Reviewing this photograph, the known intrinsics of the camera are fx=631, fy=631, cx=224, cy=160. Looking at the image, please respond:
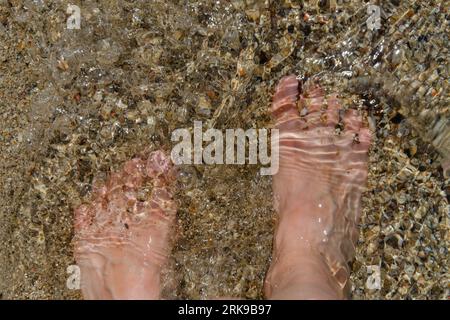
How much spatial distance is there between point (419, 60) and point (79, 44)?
52.5 inches

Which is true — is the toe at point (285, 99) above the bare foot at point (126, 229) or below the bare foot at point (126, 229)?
above

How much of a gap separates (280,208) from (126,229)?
2.06ft

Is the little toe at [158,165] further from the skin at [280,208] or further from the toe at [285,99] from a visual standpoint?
the toe at [285,99]

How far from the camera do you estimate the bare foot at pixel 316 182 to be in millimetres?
2473

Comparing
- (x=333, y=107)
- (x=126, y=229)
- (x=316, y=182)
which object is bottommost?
(x=126, y=229)

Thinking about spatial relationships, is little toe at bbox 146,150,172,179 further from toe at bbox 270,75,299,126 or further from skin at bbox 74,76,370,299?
toe at bbox 270,75,299,126

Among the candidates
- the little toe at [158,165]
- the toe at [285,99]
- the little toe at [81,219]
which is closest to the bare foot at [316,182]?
the toe at [285,99]

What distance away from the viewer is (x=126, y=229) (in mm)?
2531

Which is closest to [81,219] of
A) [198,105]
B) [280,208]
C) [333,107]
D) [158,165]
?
[158,165]

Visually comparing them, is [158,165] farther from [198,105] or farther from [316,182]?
[316,182]

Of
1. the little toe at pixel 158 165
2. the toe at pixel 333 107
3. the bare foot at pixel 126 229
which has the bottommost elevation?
the bare foot at pixel 126 229

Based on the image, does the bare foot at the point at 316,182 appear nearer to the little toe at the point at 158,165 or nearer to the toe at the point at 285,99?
the toe at the point at 285,99

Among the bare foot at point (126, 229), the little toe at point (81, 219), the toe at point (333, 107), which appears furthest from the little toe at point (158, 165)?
the toe at point (333, 107)
